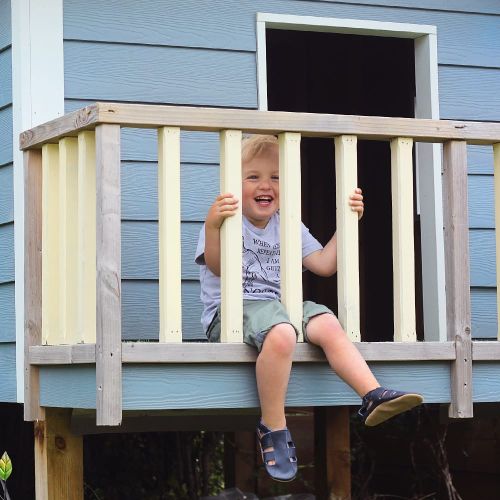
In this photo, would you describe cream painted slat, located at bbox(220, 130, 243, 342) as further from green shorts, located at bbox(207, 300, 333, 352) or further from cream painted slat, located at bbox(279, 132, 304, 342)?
cream painted slat, located at bbox(279, 132, 304, 342)

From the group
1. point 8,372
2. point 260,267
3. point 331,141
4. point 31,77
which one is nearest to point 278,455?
point 260,267

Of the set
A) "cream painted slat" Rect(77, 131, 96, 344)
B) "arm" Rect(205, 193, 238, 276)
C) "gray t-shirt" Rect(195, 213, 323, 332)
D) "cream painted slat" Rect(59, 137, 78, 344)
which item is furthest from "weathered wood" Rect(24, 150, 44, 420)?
"arm" Rect(205, 193, 238, 276)

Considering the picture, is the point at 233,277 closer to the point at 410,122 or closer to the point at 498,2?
the point at 410,122

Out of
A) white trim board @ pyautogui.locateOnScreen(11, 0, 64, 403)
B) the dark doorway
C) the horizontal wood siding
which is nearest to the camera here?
white trim board @ pyautogui.locateOnScreen(11, 0, 64, 403)

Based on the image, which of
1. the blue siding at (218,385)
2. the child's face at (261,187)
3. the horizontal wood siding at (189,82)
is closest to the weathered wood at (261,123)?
the child's face at (261,187)

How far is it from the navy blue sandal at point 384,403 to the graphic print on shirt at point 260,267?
727 millimetres

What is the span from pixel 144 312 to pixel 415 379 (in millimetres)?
1325

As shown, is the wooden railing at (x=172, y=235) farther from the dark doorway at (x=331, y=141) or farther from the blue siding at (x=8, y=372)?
the dark doorway at (x=331, y=141)

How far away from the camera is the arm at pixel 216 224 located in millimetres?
4445

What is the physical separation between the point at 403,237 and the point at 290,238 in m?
0.43

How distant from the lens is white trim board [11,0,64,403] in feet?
17.8

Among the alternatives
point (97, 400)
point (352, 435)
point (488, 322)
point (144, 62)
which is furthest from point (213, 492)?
point (97, 400)

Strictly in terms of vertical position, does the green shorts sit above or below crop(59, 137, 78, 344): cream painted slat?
below

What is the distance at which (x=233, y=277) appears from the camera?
Result: 4.46m
